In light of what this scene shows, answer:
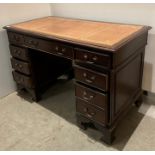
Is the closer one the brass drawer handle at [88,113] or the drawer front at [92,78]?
the drawer front at [92,78]

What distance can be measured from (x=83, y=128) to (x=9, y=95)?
94 cm

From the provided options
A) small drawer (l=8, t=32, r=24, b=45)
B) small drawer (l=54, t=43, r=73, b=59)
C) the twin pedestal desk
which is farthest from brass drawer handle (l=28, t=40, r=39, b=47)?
small drawer (l=54, t=43, r=73, b=59)

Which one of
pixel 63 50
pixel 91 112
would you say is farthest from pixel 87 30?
pixel 91 112

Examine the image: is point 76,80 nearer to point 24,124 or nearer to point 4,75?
point 24,124

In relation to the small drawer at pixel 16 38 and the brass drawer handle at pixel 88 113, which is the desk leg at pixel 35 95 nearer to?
the small drawer at pixel 16 38

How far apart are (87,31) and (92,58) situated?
1.05 ft

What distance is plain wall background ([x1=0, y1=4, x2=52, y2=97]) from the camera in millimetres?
1913

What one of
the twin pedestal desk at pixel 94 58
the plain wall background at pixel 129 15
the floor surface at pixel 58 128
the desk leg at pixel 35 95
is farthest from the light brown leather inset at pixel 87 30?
the floor surface at pixel 58 128

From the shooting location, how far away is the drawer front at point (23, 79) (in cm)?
194

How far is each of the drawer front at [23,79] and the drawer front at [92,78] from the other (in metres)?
0.65

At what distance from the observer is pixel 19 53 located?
1880 millimetres

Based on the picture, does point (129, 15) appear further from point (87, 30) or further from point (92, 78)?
point (92, 78)

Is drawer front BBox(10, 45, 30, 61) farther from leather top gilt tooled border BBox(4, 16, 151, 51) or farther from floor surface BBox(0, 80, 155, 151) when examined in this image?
floor surface BBox(0, 80, 155, 151)

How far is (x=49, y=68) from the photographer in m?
2.15
